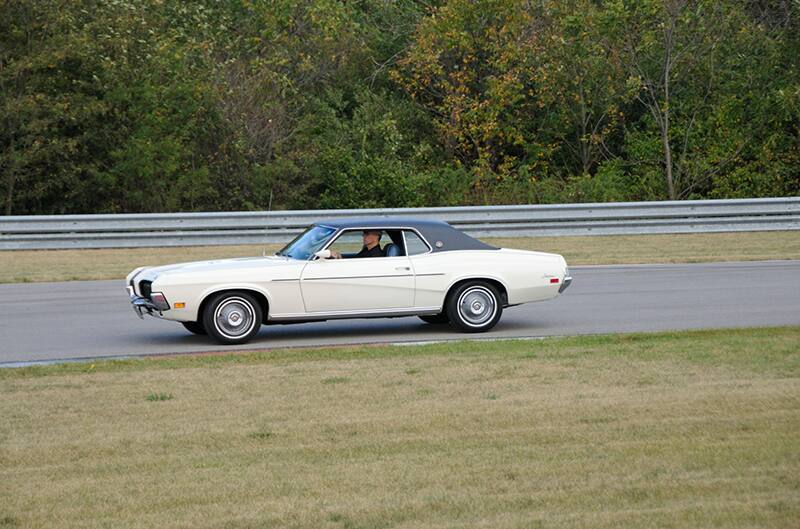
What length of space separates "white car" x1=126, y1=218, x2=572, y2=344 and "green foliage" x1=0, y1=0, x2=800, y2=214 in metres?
14.2

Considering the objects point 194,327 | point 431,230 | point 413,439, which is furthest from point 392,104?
point 413,439

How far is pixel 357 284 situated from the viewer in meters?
12.2

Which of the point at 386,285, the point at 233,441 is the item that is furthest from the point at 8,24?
the point at 233,441

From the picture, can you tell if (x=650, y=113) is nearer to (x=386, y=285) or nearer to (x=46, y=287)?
(x=46, y=287)

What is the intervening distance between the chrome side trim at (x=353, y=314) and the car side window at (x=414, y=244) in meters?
0.60

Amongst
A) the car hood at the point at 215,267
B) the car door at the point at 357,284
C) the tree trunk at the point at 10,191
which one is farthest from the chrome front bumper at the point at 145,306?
the tree trunk at the point at 10,191

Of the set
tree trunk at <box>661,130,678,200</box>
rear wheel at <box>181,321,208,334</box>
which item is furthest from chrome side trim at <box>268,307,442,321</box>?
tree trunk at <box>661,130,678,200</box>

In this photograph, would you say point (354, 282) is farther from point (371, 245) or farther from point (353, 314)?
point (371, 245)

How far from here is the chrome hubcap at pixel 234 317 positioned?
1189 cm

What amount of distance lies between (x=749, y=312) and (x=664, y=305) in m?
1.11

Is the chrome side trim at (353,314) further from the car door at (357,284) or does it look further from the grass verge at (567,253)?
the grass verge at (567,253)

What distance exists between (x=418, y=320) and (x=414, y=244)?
1.33m

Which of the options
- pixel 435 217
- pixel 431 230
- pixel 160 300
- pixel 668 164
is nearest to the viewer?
pixel 160 300

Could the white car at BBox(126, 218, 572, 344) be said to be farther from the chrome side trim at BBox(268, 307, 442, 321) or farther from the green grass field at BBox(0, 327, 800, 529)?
the green grass field at BBox(0, 327, 800, 529)
